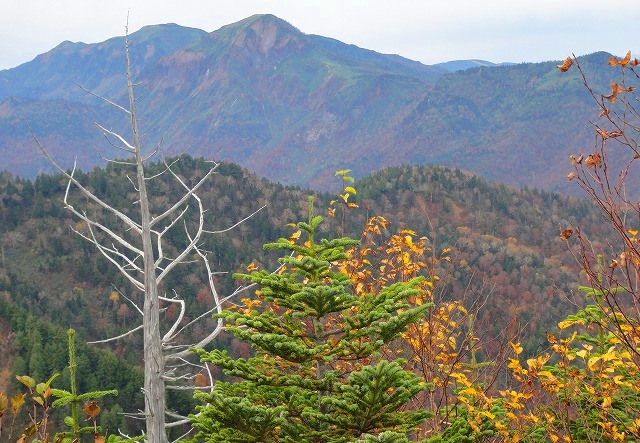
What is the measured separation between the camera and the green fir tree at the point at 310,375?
5828mm

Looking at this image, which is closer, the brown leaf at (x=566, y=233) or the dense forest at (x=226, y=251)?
the brown leaf at (x=566, y=233)

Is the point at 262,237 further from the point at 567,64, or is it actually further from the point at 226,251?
the point at 567,64

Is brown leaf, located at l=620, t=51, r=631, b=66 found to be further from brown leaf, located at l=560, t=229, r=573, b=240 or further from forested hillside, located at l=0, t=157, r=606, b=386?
forested hillside, located at l=0, t=157, r=606, b=386

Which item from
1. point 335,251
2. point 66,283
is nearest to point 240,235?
point 66,283

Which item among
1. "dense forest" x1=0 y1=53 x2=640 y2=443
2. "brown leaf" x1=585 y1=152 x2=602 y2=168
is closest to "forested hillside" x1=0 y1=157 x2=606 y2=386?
"dense forest" x1=0 y1=53 x2=640 y2=443

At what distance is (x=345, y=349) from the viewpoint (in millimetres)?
6465

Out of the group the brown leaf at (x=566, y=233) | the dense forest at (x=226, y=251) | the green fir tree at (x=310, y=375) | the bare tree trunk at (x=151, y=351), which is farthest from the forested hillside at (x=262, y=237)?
the brown leaf at (x=566, y=233)

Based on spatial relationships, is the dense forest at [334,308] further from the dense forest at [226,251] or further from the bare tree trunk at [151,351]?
the dense forest at [226,251]

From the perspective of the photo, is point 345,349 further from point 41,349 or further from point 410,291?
point 41,349

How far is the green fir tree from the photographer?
229 inches

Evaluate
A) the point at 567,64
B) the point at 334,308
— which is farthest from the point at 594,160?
the point at 334,308

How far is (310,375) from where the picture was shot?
6.69 m

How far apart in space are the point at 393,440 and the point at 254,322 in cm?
175

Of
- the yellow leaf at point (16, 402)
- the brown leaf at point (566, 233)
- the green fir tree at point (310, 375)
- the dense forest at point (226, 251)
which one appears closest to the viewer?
the yellow leaf at point (16, 402)
